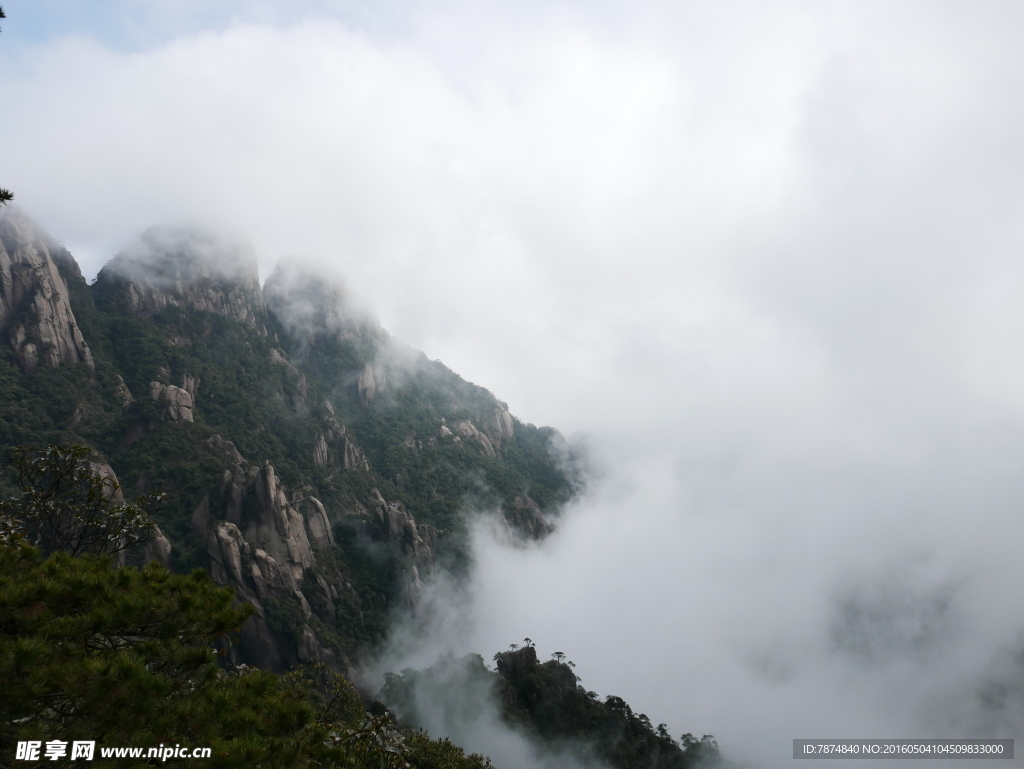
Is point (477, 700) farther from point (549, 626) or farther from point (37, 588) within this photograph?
point (549, 626)

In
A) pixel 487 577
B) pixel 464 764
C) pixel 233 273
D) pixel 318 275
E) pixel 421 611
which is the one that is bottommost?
pixel 464 764

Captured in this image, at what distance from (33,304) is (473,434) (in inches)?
3599

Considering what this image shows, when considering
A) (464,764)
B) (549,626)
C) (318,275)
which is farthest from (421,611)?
(318,275)

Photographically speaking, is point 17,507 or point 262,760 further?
point 17,507

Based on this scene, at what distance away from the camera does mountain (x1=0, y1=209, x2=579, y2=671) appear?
6538 cm

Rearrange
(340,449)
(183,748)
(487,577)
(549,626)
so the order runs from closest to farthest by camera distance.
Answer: (183,748)
(340,449)
(487,577)
(549,626)

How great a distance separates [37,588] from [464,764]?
106 ft

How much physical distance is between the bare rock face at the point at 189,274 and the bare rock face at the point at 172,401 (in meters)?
28.6

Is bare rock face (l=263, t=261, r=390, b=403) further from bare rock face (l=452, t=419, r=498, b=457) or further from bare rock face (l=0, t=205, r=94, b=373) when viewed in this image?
bare rock face (l=0, t=205, r=94, b=373)

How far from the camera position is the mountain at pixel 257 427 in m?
65.4

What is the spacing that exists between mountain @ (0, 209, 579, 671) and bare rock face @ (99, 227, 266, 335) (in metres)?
0.42

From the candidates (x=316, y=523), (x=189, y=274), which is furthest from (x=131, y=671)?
(x=189, y=274)

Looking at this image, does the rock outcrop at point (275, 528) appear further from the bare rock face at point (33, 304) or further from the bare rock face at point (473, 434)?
the bare rock face at point (473, 434)

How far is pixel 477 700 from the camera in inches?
2520
